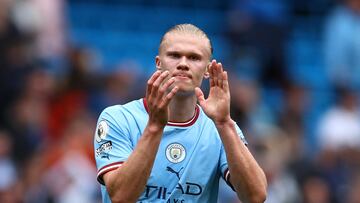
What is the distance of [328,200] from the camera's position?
1409 centimetres

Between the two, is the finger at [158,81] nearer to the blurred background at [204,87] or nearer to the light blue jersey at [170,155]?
the light blue jersey at [170,155]

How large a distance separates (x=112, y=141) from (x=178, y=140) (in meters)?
0.44

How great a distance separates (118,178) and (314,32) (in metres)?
12.0

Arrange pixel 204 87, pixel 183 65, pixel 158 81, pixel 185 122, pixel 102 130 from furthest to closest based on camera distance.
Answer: pixel 204 87 → pixel 185 122 → pixel 102 130 → pixel 183 65 → pixel 158 81

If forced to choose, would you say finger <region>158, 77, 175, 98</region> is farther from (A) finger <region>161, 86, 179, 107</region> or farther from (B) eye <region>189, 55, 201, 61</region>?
(B) eye <region>189, 55, 201, 61</region>

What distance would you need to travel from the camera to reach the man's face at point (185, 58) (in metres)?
8.09

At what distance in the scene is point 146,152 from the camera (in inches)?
304

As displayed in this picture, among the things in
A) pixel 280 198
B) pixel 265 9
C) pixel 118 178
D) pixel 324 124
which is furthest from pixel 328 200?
pixel 118 178

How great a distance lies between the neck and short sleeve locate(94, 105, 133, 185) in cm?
32

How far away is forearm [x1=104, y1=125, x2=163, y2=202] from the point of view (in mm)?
7711

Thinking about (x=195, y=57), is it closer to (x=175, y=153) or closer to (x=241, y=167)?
(x=175, y=153)

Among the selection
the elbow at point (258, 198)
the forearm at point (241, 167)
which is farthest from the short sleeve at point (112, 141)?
the elbow at point (258, 198)

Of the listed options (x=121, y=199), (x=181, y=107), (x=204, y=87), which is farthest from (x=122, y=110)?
(x=204, y=87)

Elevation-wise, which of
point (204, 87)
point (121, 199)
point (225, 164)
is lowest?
point (204, 87)
